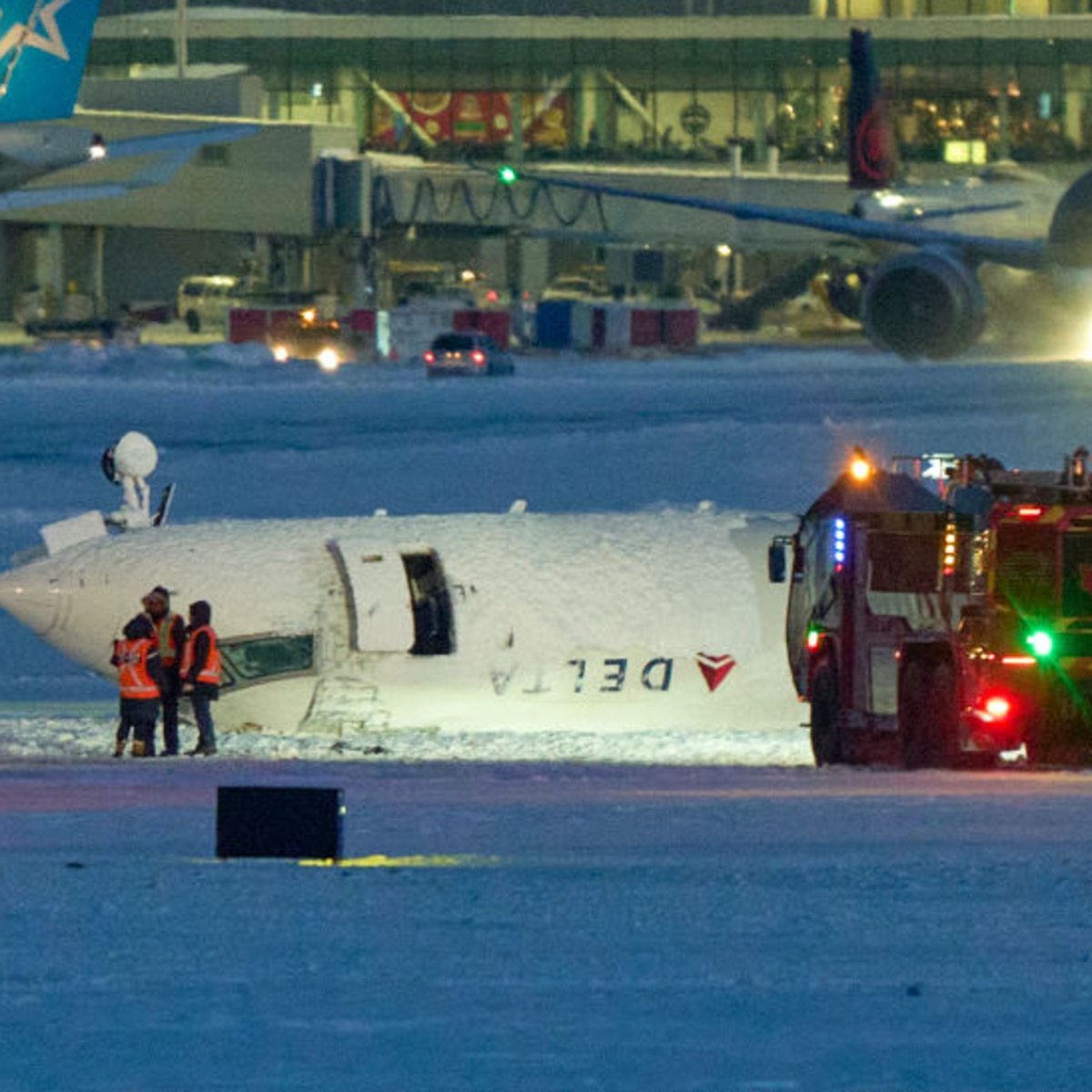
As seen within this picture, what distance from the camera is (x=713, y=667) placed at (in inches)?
1115

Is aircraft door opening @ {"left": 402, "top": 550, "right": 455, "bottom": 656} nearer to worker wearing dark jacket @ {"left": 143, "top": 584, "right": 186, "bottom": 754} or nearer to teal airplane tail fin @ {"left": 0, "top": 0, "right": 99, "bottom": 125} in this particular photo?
worker wearing dark jacket @ {"left": 143, "top": 584, "right": 186, "bottom": 754}

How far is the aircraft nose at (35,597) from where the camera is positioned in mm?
Result: 28047

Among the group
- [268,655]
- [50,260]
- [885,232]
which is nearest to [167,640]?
[268,655]

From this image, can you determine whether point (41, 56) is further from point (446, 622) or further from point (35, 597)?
point (446, 622)

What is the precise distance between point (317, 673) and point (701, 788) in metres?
8.17

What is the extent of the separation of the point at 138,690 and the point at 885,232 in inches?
1918

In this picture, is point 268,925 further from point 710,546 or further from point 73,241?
point 73,241

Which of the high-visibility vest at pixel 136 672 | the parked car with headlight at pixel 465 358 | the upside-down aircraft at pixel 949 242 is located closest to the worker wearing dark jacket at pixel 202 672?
the high-visibility vest at pixel 136 672

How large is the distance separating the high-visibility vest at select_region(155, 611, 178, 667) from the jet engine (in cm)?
4134

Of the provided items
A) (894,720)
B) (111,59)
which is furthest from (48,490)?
(111,59)

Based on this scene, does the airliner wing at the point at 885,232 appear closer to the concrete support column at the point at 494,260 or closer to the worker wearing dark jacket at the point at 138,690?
the worker wearing dark jacket at the point at 138,690

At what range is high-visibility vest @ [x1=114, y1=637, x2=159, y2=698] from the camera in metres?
25.2

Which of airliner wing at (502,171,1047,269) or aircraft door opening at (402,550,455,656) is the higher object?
airliner wing at (502,171,1047,269)

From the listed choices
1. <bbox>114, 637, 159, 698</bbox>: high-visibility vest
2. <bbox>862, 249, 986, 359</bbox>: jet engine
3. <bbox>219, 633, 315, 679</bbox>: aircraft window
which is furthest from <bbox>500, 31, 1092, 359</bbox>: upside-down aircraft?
<bbox>114, 637, 159, 698</bbox>: high-visibility vest
